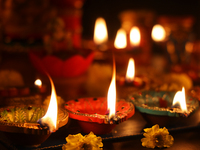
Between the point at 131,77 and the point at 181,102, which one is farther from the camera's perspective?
the point at 131,77

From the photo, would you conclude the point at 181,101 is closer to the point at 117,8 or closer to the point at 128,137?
the point at 128,137

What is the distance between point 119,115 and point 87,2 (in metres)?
2.54

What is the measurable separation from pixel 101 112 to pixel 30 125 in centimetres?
30

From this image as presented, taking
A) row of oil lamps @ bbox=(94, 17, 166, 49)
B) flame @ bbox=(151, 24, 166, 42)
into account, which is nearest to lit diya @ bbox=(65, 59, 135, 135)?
row of oil lamps @ bbox=(94, 17, 166, 49)

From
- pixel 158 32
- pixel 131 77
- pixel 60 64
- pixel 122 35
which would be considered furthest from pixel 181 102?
pixel 158 32

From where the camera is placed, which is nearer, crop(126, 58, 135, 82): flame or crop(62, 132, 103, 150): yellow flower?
crop(62, 132, 103, 150): yellow flower

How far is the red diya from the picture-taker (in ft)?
4.75

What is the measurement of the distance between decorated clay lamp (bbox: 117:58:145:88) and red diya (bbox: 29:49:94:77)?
0.81 feet

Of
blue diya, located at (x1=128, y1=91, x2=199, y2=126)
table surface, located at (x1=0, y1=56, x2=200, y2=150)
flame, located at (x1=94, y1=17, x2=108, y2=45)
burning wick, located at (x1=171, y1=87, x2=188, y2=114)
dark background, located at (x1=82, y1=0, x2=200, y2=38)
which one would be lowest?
table surface, located at (x1=0, y1=56, x2=200, y2=150)

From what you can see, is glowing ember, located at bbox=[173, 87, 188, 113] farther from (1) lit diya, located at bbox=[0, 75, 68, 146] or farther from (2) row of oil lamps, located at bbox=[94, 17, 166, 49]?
(2) row of oil lamps, located at bbox=[94, 17, 166, 49]

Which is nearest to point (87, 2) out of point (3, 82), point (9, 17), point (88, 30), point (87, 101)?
point (88, 30)

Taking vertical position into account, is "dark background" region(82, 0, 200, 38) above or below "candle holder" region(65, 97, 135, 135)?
above

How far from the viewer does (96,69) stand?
5.23 feet

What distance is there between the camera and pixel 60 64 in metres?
1.46
